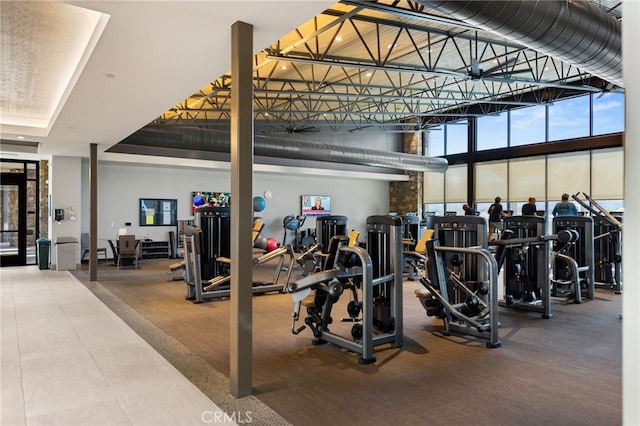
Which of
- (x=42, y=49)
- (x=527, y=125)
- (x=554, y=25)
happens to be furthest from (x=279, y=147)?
(x=527, y=125)

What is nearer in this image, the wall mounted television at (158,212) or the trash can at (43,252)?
the trash can at (43,252)

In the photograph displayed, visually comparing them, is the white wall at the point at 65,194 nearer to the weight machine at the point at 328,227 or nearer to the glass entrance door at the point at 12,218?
the glass entrance door at the point at 12,218

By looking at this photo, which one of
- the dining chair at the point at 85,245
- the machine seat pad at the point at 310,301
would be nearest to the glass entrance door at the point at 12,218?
the dining chair at the point at 85,245

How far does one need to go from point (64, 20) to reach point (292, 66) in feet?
18.3

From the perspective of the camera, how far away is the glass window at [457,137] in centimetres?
1507

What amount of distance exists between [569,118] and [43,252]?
14430 mm

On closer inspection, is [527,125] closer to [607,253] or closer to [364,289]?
[607,253]

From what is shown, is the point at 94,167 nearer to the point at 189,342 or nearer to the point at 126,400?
the point at 189,342

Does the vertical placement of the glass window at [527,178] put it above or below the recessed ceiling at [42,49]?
below

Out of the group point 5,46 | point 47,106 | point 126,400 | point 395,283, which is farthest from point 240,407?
point 47,106

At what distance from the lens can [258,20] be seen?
3.17 m

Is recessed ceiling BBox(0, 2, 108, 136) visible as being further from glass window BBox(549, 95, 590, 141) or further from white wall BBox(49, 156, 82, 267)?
glass window BBox(549, 95, 590, 141)

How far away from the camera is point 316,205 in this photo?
50.4ft

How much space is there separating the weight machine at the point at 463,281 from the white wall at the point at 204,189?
873 centimetres
